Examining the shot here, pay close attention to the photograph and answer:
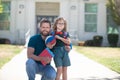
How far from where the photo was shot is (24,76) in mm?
12320

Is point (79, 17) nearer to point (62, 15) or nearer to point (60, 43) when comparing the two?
point (62, 15)

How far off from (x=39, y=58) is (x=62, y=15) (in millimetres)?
25934

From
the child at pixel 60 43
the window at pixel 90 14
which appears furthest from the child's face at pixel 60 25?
the window at pixel 90 14

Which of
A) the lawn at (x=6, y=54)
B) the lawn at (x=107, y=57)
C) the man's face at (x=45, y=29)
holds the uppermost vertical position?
the man's face at (x=45, y=29)

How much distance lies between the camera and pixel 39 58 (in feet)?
25.7

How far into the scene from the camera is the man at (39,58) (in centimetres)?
785

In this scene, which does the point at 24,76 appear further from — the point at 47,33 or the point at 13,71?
the point at 47,33

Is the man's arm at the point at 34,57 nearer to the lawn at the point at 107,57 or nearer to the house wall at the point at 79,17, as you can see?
the lawn at the point at 107,57

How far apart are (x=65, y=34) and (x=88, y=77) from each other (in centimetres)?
390

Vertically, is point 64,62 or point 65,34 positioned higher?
point 65,34

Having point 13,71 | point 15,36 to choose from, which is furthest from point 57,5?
point 13,71

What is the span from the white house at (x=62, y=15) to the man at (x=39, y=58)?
25083 millimetres

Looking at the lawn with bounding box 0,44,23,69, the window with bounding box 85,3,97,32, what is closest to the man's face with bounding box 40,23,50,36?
the lawn with bounding box 0,44,23,69

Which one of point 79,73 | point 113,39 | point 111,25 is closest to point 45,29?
point 79,73
